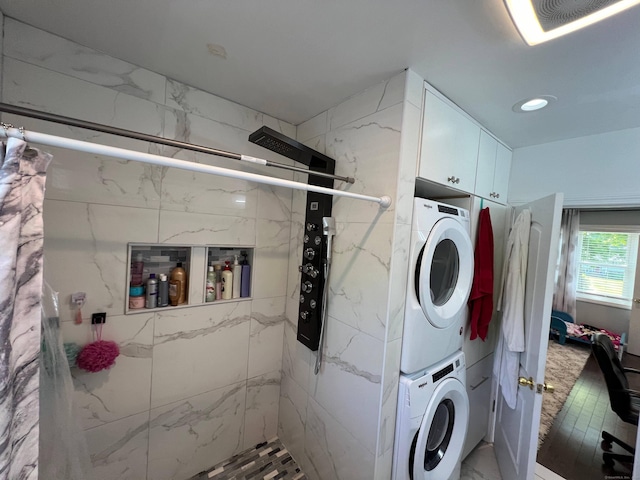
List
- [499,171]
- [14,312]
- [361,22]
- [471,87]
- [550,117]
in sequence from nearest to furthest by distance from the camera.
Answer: [14,312] → [361,22] → [471,87] → [550,117] → [499,171]

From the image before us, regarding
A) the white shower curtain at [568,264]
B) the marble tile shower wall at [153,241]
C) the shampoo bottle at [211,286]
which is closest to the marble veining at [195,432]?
the marble tile shower wall at [153,241]

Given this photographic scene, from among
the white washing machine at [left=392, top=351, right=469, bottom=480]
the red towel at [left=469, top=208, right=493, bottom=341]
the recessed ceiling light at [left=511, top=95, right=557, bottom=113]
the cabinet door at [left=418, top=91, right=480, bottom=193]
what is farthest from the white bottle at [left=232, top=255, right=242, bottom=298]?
the recessed ceiling light at [left=511, top=95, right=557, bottom=113]

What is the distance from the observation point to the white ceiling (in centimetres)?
85

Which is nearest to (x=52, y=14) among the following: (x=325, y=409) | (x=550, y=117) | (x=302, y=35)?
(x=302, y=35)

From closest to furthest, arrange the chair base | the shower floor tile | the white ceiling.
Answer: the white ceiling
the shower floor tile
the chair base

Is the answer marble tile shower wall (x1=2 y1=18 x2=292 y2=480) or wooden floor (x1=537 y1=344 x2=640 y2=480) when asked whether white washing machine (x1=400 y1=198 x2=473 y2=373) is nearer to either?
marble tile shower wall (x1=2 y1=18 x2=292 y2=480)

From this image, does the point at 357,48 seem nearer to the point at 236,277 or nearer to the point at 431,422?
the point at 236,277

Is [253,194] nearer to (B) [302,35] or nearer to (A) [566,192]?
(B) [302,35]

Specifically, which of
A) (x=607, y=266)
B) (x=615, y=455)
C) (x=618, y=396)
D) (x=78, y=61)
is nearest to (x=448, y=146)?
(x=78, y=61)

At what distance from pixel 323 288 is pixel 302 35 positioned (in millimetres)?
1209

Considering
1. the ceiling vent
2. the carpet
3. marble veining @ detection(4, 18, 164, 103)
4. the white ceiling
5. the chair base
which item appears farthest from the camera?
the carpet

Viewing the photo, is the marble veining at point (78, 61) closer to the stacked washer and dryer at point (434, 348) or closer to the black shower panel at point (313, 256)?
the black shower panel at point (313, 256)

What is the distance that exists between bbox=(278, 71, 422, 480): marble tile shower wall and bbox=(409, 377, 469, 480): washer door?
13.7 inches

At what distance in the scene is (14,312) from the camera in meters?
0.55
